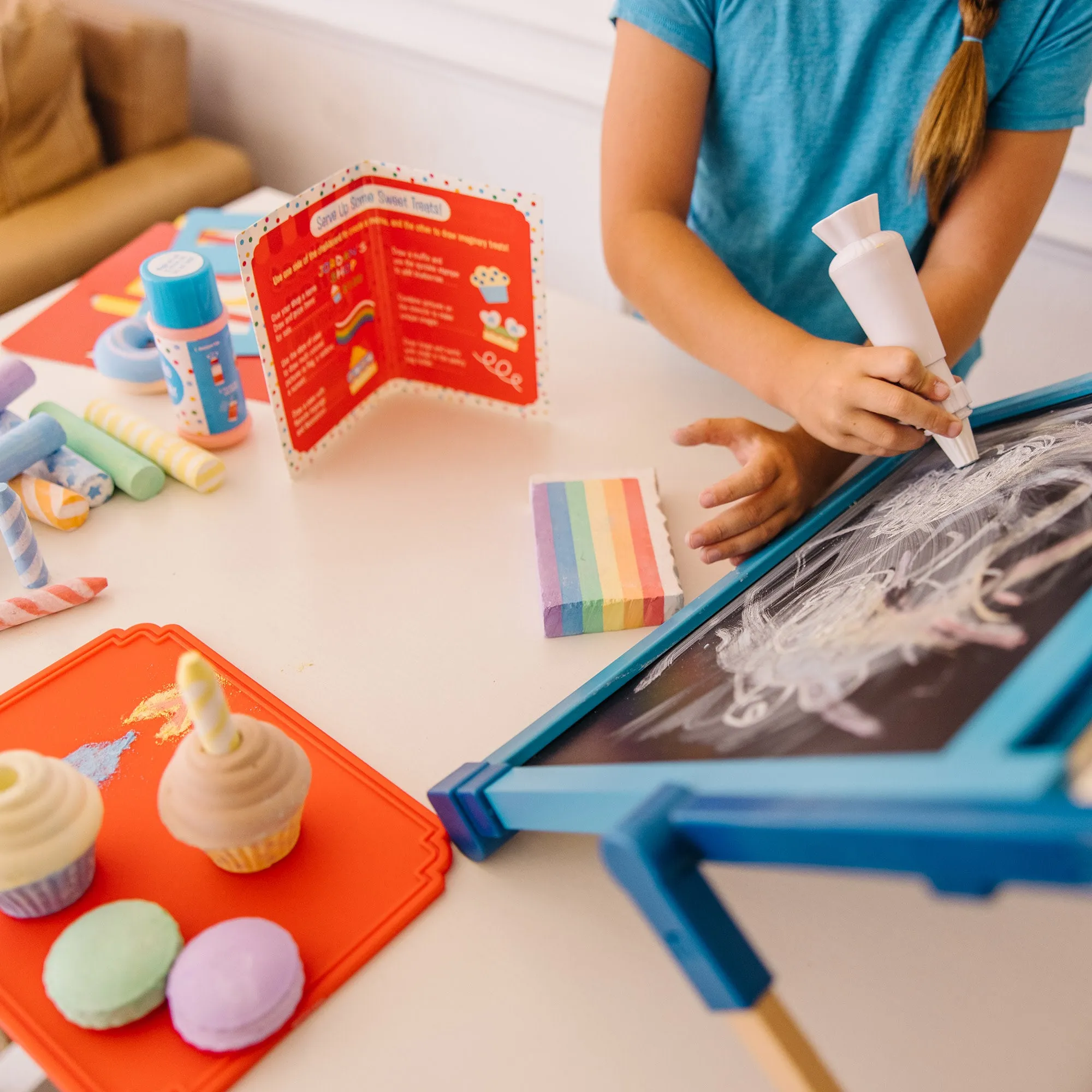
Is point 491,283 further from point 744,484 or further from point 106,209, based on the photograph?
point 106,209

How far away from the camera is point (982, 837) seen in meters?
0.29

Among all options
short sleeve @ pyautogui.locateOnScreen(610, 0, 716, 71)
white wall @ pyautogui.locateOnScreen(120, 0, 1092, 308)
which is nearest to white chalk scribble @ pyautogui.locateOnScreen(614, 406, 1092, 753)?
short sleeve @ pyautogui.locateOnScreen(610, 0, 716, 71)

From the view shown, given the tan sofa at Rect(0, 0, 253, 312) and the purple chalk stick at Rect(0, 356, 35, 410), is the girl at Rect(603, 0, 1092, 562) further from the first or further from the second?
the tan sofa at Rect(0, 0, 253, 312)

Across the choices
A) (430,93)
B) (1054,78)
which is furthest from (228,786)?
(430,93)

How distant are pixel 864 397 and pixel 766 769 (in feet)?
1.02

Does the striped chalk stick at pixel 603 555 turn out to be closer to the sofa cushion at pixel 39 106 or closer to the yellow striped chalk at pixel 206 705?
the yellow striped chalk at pixel 206 705

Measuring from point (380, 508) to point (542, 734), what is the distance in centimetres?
29

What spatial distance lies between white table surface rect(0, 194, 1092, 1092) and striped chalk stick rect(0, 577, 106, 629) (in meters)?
0.01

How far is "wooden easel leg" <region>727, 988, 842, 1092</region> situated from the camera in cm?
36

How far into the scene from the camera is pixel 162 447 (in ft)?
2.54

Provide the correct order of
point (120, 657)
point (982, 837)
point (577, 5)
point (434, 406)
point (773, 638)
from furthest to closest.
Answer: point (577, 5) → point (434, 406) → point (120, 657) → point (773, 638) → point (982, 837)

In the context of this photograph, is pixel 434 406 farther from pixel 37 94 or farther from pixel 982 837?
pixel 37 94

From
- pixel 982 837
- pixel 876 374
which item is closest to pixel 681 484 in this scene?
pixel 876 374

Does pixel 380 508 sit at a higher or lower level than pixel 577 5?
lower
